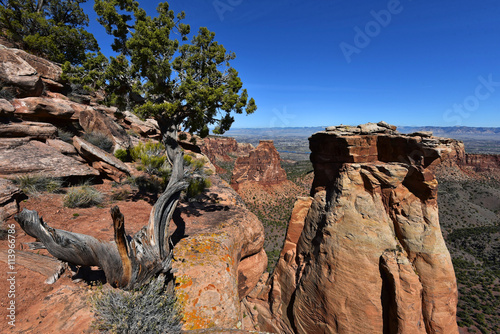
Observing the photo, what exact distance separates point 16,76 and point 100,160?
805cm

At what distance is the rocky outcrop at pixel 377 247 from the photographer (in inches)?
308

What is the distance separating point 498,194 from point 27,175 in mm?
120886

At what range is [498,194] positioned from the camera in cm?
7550

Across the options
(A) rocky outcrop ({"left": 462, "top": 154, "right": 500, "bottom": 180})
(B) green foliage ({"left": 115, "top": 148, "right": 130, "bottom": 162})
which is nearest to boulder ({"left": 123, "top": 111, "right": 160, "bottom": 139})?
(B) green foliage ({"left": 115, "top": 148, "right": 130, "bottom": 162})

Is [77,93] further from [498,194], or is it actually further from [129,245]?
[498,194]

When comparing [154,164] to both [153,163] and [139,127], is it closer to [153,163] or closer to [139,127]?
[153,163]

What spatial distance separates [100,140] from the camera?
1648cm

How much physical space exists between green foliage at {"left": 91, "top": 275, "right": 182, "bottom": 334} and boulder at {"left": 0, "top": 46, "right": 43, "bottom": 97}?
16.5 metres

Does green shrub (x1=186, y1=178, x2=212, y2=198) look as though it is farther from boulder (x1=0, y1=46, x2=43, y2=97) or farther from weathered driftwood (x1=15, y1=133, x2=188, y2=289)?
boulder (x1=0, y1=46, x2=43, y2=97)

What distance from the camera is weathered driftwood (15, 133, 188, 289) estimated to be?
17.3 feet

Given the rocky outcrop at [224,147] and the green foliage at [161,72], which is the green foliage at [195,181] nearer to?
the green foliage at [161,72]

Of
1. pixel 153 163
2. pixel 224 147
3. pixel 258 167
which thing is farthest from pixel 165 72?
pixel 224 147

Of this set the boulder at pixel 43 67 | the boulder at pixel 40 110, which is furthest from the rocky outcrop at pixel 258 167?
the boulder at pixel 40 110

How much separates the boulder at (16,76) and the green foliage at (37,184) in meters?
8.12
